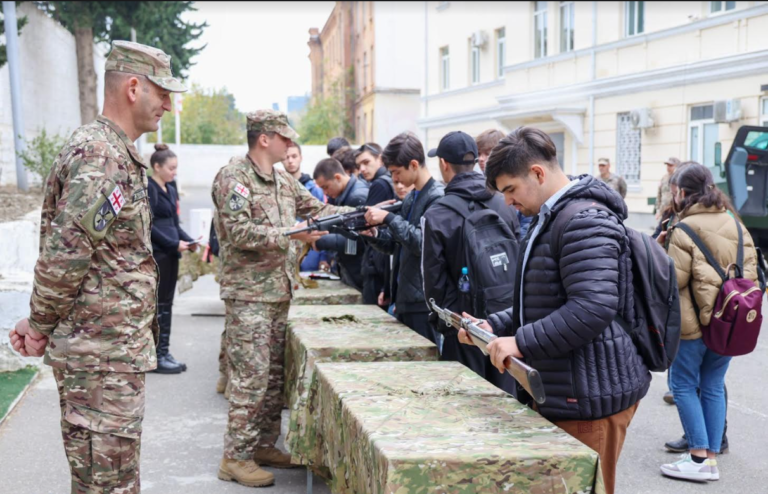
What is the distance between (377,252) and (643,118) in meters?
11.6

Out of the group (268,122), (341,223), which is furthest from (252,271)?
(268,122)

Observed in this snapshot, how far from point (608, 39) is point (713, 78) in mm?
3639

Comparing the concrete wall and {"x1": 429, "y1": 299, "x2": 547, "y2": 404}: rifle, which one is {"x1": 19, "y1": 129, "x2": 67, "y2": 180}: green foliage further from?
{"x1": 429, "y1": 299, "x2": 547, "y2": 404}: rifle

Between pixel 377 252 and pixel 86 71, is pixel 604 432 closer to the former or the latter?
pixel 377 252

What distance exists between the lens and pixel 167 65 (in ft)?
10.2

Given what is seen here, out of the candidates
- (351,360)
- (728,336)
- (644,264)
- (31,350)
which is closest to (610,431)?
(644,264)

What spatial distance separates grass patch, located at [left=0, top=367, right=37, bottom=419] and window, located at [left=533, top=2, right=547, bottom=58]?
Result: 16.3 m

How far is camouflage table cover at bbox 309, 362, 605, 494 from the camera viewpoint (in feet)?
7.73

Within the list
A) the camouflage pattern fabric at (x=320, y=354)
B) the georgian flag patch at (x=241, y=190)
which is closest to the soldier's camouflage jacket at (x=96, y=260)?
the camouflage pattern fabric at (x=320, y=354)

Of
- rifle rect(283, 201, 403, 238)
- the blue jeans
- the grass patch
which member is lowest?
the grass patch

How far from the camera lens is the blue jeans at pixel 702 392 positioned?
4441 millimetres

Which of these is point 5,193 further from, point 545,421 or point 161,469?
point 545,421

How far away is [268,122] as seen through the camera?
4473 millimetres

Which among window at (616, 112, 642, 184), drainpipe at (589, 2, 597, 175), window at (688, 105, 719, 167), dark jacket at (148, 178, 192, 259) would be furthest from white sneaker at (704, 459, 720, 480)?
drainpipe at (589, 2, 597, 175)
